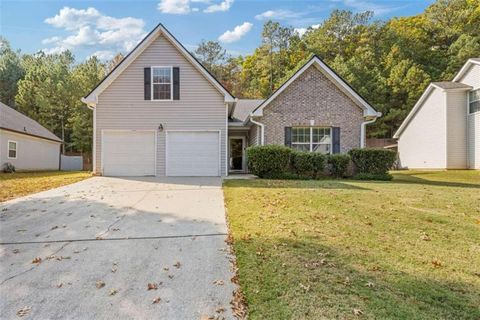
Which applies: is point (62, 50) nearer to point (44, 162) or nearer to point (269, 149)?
point (44, 162)

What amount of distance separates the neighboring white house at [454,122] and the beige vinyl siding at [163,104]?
1503cm

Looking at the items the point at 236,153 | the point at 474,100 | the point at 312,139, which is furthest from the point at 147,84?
the point at 474,100

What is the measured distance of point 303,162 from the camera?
1372cm

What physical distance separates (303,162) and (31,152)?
20.2m

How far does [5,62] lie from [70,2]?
35365 mm

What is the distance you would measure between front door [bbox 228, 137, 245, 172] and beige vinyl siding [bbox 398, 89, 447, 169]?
12.9m

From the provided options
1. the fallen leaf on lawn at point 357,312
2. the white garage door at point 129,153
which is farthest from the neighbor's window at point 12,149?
the fallen leaf on lawn at point 357,312

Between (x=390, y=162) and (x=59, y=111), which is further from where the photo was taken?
(x=59, y=111)

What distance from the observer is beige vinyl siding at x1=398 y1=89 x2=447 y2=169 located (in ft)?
69.5

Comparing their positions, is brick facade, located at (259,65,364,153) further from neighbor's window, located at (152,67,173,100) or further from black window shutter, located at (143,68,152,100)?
black window shutter, located at (143,68,152,100)

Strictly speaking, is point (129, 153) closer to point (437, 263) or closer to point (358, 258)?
point (358, 258)

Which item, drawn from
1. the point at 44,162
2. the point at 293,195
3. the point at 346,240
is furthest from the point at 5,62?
the point at 346,240

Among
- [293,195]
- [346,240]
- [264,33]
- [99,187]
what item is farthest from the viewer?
[264,33]

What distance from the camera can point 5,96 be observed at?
3825cm
